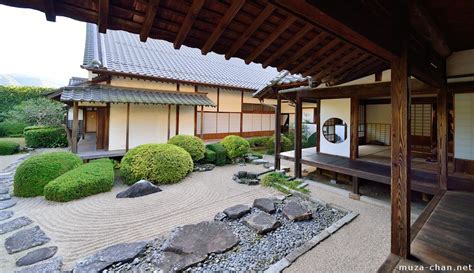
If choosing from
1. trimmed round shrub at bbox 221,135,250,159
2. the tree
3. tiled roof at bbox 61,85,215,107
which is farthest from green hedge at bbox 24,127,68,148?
trimmed round shrub at bbox 221,135,250,159

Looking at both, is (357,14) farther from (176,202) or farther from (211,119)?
(211,119)

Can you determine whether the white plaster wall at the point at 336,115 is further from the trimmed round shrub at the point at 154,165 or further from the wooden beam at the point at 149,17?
the wooden beam at the point at 149,17

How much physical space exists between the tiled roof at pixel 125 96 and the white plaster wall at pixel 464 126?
28.0 ft

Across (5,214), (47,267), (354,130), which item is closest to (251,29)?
(47,267)

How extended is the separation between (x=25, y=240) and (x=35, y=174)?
8.60 ft

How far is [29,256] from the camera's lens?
124 inches

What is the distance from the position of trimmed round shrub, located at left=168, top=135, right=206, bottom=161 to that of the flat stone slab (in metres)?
5.07

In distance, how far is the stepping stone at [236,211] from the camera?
4.38 meters

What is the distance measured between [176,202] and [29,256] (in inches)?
103

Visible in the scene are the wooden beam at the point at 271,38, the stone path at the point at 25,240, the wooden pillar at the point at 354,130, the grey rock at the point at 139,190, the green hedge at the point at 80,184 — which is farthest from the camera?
the wooden pillar at the point at 354,130

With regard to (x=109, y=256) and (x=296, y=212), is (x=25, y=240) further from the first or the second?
(x=296, y=212)

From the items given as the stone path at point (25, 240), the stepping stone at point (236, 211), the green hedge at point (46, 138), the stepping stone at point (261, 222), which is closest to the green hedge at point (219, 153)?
the stepping stone at point (236, 211)

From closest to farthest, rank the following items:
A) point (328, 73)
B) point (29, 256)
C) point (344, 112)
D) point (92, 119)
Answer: point (29, 256), point (328, 73), point (344, 112), point (92, 119)

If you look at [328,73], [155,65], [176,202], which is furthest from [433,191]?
[155,65]
